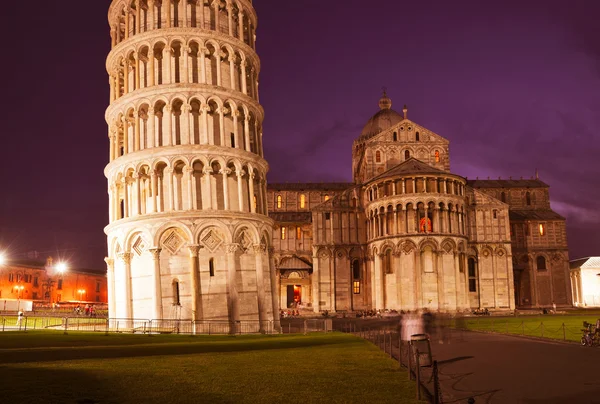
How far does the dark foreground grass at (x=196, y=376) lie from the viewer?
13.6 metres

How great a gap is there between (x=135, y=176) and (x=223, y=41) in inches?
496

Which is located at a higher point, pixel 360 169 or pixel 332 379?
pixel 360 169

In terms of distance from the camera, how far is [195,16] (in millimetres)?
46906

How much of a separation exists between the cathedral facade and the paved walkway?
4216cm

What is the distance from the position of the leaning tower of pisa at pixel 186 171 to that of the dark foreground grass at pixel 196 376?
17167mm

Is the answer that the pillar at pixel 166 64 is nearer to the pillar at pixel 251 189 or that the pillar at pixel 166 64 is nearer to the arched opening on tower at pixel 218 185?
the arched opening on tower at pixel 218 185

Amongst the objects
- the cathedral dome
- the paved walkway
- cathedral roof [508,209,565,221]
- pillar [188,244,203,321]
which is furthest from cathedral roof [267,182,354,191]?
the paved walkway

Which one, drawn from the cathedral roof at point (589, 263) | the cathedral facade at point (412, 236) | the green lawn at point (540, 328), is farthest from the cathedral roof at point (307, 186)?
the green lawn at point (540, 328)

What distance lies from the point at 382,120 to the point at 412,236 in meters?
30.3

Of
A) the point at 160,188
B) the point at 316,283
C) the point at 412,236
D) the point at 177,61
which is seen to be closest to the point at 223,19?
the point at 177,61

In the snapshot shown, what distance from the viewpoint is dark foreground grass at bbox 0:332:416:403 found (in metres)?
13.6

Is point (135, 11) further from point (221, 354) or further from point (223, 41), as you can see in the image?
point (221, 354)

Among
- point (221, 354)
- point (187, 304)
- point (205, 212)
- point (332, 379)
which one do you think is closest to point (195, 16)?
point (205, 212)

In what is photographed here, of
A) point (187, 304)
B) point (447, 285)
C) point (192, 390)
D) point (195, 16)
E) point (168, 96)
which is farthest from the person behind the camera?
point (447, 285)
